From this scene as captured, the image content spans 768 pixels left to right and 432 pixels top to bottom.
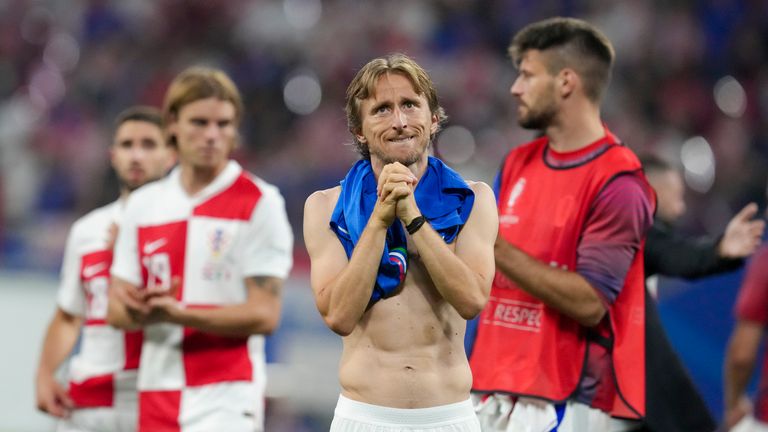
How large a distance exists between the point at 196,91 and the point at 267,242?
2.46 feet

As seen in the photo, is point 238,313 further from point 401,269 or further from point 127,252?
point 401,269

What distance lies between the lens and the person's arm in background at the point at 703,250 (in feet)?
13.9

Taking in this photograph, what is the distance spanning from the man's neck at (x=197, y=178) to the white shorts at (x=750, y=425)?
10.2 feet

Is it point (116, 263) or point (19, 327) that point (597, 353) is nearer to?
point (116, 263)

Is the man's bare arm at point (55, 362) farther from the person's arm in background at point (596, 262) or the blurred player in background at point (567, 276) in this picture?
the person's arm in background at point (596, 262)

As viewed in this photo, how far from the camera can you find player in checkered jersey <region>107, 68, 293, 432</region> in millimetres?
4699

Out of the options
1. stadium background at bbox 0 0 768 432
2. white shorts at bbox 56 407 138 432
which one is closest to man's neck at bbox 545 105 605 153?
white shorts at bbox 56 407 138 432

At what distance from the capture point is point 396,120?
10.9 feet

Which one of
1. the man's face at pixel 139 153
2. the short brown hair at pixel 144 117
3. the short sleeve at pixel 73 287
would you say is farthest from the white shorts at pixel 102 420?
the short brown hair at pixel 144 117

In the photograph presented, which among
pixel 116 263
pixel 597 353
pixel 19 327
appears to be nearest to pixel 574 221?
pixel 597 353

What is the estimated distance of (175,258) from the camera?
4.80 m

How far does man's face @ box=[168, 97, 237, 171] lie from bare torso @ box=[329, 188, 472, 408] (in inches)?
66.2

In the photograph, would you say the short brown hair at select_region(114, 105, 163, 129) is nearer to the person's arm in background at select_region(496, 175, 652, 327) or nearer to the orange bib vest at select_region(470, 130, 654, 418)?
the orange bib vest at select_region(470, 130, 654, 418)

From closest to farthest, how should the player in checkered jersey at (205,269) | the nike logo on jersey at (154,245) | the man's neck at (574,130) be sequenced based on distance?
the man's neck at (574,130)
the player in checkered jersey at (205,269)
the nike logo on jersey at (154,245)
